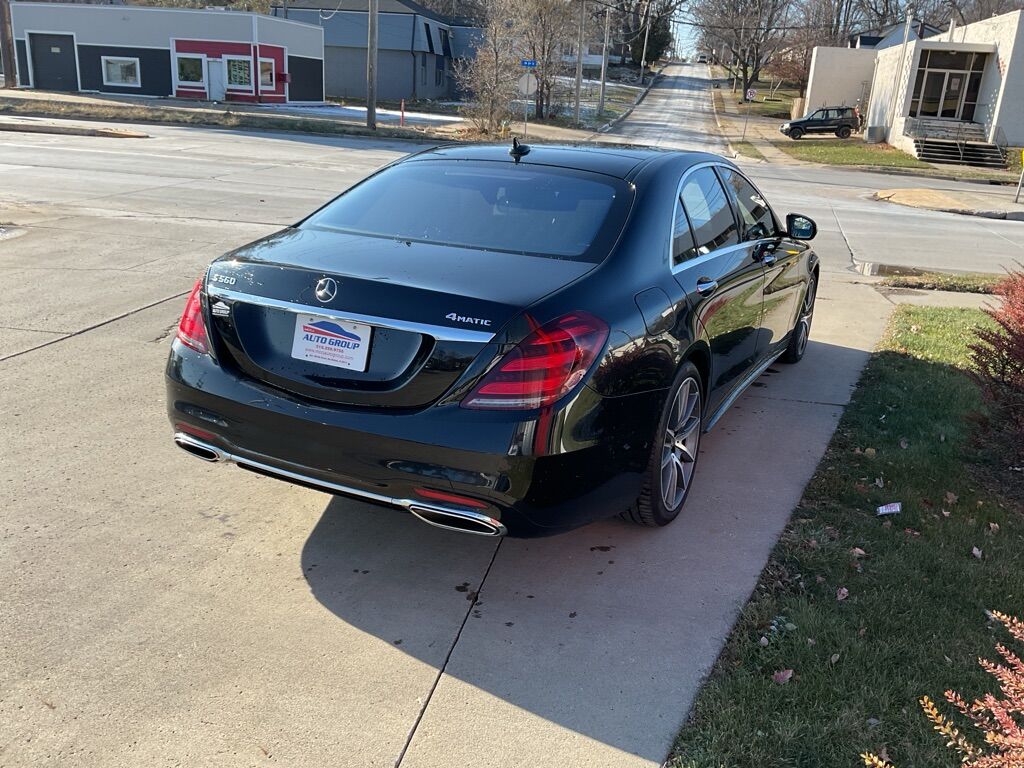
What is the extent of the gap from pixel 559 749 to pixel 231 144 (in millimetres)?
25807

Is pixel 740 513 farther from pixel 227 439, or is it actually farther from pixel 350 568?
pixel 227 439

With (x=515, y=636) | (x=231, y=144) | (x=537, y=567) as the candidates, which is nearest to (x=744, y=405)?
(x=537, y=567)

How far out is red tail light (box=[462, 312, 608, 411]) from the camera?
2979mm

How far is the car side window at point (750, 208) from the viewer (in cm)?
516

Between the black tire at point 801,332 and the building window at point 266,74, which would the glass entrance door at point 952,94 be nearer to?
the building window at point 266,74

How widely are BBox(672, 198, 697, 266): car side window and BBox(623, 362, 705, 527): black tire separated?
0.52 m

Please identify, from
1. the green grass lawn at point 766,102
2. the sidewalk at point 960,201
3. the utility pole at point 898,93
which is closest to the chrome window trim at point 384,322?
the sidewalk at point 960,201

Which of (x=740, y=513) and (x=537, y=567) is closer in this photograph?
(x=537, y=567)

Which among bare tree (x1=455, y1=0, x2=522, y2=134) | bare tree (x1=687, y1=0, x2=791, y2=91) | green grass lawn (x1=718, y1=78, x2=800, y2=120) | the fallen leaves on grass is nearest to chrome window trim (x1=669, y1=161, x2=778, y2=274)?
the fallen leaves on grass

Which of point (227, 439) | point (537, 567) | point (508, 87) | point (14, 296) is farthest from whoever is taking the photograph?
point (508, 87)

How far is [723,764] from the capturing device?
99.3 inches

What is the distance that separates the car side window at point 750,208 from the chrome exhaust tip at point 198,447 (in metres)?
3.19

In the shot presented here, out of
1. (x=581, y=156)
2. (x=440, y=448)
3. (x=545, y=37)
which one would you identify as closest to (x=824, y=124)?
(x=545, y=37)

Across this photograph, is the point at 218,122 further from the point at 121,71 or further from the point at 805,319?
the point at 805,319
